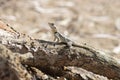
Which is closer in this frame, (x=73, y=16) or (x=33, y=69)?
(x=33, y=69)

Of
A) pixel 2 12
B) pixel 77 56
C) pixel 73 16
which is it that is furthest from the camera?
pixel 73 16

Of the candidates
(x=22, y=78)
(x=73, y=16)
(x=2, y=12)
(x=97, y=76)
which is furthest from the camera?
(x=73, y=16)

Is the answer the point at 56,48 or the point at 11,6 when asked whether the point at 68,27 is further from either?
the point at 56,48

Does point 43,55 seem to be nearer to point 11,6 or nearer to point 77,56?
point 77,56

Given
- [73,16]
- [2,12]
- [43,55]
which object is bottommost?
[43,55]

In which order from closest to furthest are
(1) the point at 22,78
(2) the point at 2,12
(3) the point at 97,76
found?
(1) the point at 22,78
(3) the point at 97,76
(2) the point at 2,12

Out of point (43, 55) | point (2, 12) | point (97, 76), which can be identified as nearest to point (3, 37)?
point (43, 55)

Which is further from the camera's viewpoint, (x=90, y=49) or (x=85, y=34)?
(x=85, y=34)

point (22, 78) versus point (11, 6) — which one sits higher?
point (11, 6)

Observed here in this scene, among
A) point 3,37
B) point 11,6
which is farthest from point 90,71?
point 11,6
